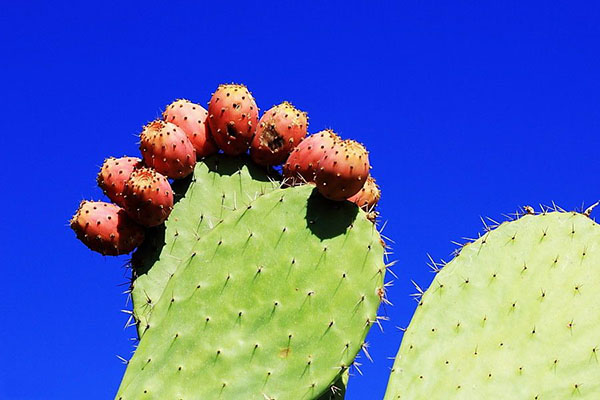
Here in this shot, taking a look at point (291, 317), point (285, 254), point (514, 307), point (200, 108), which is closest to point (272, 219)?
point (285, 254)

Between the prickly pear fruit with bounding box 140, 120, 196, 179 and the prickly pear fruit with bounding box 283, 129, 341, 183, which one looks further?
the prickly pear fruit with bounding box 140, 120, 196, 179

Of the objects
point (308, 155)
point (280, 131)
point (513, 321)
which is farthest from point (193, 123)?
point (513, 321)

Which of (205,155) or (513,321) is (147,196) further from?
(513,321)

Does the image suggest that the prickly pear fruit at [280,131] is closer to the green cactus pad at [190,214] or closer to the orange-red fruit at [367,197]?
the green cactus pad at [190,214]

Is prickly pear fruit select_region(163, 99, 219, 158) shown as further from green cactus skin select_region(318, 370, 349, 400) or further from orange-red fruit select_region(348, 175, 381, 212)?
green cactus skin select_region(318, 370, 349, 400)

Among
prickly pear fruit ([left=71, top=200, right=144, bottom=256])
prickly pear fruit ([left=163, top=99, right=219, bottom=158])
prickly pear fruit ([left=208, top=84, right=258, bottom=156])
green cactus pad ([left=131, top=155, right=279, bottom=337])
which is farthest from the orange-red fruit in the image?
prickly pear fruit ([left=71, top=200, right=144, bottom=256])
